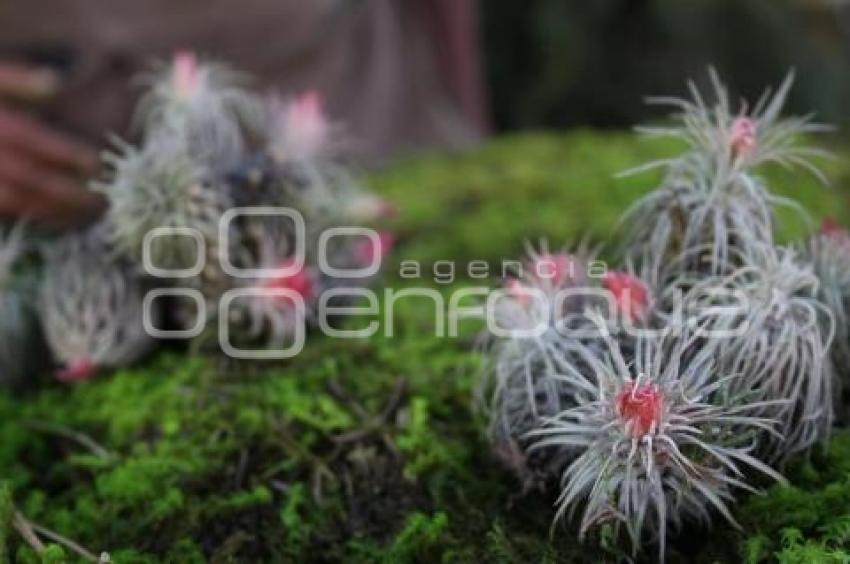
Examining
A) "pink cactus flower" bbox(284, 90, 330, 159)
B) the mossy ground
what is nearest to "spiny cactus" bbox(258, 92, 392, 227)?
"pink cactus flower" bbox(284, 90, 330, 159)

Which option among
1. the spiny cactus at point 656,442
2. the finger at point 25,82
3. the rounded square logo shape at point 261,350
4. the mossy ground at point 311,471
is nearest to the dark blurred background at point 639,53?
the finger at point 25,82

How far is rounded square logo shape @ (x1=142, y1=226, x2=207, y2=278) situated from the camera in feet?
2.59

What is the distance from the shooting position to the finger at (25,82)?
1299 mm

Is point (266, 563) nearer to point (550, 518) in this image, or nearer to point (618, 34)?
point (550, 518)

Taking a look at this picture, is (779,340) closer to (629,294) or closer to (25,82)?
(629,294)

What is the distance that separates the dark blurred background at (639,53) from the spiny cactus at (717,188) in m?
1.90

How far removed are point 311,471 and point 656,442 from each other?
249mm

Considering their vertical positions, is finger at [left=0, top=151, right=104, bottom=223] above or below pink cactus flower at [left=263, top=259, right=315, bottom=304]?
above

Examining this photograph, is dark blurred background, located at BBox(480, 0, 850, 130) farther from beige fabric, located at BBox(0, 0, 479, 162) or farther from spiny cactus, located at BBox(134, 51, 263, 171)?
spiny cactus, located at BBox(134, 51, 263, 171)

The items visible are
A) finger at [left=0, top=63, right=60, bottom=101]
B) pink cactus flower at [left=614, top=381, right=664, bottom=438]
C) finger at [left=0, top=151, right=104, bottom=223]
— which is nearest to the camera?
pink cactus flower at [left=614, top=381, right=664, bottom=438]

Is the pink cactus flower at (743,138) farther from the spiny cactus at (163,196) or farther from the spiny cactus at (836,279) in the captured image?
the spiny cactus at (163,196)

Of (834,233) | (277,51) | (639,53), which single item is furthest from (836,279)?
(639,53)

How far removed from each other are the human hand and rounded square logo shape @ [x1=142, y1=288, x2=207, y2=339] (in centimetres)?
28

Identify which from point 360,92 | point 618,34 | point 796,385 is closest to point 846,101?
point 618,34
